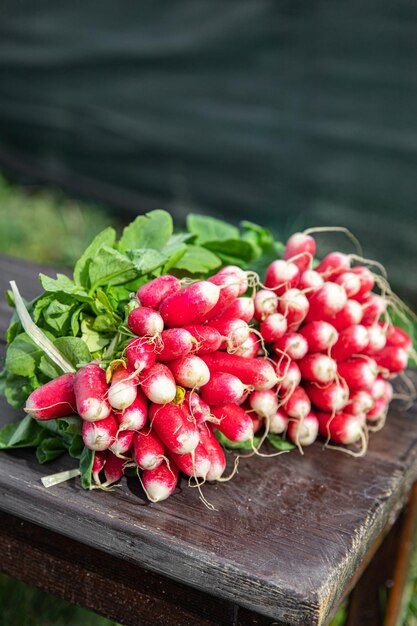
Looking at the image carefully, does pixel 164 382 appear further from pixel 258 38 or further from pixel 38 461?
pixel 258 38

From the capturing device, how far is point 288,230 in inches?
152

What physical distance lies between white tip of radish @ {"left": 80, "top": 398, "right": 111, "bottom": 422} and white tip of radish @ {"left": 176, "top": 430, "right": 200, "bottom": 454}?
0.11 m

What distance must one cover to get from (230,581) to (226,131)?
132 inches

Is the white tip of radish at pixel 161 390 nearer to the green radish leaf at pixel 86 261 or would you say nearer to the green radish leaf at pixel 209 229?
the green radish leaf at pixel 86 261

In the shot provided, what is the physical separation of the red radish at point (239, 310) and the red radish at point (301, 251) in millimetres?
164

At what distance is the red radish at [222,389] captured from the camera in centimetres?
116

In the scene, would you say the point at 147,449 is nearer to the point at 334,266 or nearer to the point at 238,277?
the point at 238,277

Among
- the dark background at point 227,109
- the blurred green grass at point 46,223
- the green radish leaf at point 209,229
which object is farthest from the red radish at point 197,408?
the dark background at point 227,109

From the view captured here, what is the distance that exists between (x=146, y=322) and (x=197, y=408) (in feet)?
0.50

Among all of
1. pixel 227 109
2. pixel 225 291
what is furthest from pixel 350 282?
pixel 227 109

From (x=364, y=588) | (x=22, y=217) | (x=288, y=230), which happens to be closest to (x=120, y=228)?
(x=22, y=217)

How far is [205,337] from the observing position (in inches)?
45.9

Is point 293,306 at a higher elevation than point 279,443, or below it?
higher

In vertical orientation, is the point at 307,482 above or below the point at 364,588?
above
